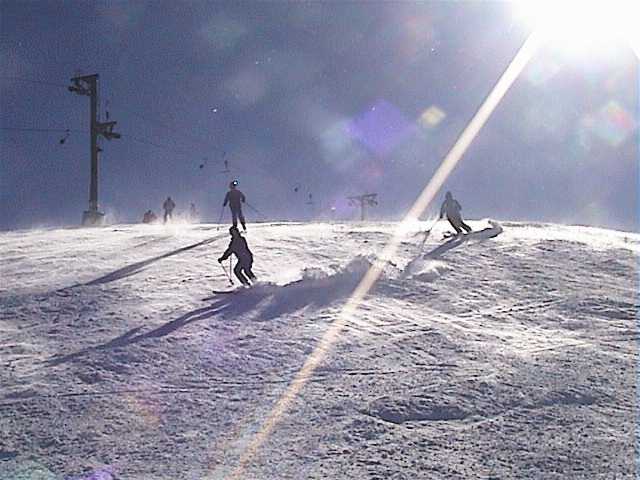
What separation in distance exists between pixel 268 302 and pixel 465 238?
9.24m

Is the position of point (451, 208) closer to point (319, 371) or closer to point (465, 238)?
point (465, 238)

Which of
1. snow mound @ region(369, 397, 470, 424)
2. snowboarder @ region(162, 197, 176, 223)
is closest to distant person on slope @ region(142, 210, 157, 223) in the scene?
snowboarder @ region(162, 197, 176, 223)

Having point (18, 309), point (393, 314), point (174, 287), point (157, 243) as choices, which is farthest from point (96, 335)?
point (157, 243)

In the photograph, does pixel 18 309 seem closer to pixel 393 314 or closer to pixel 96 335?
pixel 96 335

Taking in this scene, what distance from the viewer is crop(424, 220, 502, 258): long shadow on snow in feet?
56.6

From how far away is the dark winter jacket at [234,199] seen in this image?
46.2 feet

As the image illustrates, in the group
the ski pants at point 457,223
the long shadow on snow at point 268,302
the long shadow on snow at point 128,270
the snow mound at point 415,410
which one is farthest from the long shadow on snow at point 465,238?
the snow mound at point 415,410

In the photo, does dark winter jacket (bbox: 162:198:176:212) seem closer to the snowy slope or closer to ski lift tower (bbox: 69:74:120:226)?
ski lift tower (bbox: 69:74:120:226)

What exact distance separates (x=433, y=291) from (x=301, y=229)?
989 centimetres

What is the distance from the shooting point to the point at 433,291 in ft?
42.7

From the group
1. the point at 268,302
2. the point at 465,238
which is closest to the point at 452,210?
the point at 465,238

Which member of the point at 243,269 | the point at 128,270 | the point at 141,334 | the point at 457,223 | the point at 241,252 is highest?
the point at 457,223

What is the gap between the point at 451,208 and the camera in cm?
2016

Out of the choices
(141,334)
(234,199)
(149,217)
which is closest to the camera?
(141,334)
